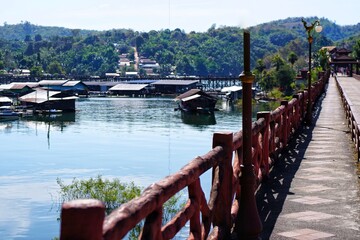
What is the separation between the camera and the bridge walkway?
7316mm

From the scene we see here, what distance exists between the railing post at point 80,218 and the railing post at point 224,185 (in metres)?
3.66

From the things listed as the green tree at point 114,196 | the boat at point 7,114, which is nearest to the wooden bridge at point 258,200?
the green tree at point 114,196

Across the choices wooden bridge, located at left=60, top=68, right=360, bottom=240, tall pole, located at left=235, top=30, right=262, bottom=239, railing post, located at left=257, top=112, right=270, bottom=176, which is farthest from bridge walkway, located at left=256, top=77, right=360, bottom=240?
tall pole, located at left=235, top=30, right=262, bottom=239

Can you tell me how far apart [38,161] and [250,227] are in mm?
48828

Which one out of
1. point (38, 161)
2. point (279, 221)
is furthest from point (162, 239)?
point (38, 161)

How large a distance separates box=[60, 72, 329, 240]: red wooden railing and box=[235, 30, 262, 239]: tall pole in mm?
153

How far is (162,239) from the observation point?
15.1 feet

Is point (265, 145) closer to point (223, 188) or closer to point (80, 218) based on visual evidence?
point (223, 188)

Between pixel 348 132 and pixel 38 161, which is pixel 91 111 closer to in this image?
pixel 38 161

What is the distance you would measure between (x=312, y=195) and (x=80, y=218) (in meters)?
6.79

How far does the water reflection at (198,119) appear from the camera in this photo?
87.3m

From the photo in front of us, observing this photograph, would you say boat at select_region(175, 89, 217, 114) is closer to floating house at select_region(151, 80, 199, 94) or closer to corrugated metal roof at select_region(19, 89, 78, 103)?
corrugated metal roof at select_region(19, 89, 78, 103)

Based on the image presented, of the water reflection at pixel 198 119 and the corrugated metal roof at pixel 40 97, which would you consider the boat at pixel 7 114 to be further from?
the water reflection at pixel 198 119

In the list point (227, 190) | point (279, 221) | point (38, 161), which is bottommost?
point (38, 161)
